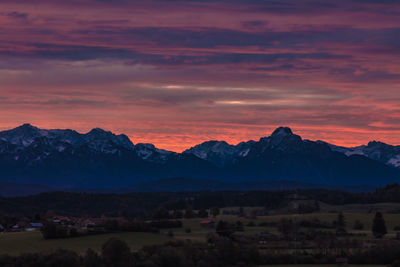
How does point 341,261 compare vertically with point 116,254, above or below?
below

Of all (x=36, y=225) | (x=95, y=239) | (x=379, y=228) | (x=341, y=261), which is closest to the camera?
(x=341, y=261)

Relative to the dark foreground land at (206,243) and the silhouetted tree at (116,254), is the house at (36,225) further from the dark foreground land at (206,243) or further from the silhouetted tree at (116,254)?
the silhouetted tree at (116,254)

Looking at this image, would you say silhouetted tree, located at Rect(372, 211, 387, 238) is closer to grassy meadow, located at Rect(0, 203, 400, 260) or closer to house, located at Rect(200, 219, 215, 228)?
grassy meadow, located at Rect(0, 203, 400, 260)

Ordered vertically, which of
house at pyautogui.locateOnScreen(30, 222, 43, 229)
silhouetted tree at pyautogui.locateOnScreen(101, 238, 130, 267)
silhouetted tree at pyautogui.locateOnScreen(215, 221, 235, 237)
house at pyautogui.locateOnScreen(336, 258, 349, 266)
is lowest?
house at pyautogui.locateOnScreen(336, 258, 349, 266)

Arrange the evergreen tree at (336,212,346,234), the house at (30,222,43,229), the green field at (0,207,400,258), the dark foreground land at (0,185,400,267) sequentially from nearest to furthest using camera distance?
the dark foreground land at (0,185,400,267)
the green field at (0,207,400,258)
the evergreen tree at (336,212,346,234)
the house at (30,222,43,229)

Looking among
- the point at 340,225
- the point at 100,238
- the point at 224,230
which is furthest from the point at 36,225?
the point at 340,225

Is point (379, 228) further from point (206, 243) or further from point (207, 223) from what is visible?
point (207, 223)

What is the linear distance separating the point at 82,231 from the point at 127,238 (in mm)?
13120

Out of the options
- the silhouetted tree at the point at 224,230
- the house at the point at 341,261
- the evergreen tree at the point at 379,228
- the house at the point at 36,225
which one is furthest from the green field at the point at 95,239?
the house at the point at 341,261

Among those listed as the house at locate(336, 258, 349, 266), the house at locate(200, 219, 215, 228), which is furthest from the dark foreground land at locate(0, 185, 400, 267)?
the house at locate(336, 258, 349, 266)

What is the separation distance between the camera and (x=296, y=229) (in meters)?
166

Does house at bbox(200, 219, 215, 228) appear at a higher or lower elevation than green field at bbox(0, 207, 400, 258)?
higher

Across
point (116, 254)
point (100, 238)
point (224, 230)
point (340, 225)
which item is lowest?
point (116, 254)

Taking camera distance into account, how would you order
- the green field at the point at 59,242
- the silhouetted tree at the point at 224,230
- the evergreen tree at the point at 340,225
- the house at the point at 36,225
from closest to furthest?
the green field at the point at 59,242 < the silhouetted tree at the point at 224,230 < the evergreen tree at the point at 340,225 < the house at the point at 36,225
